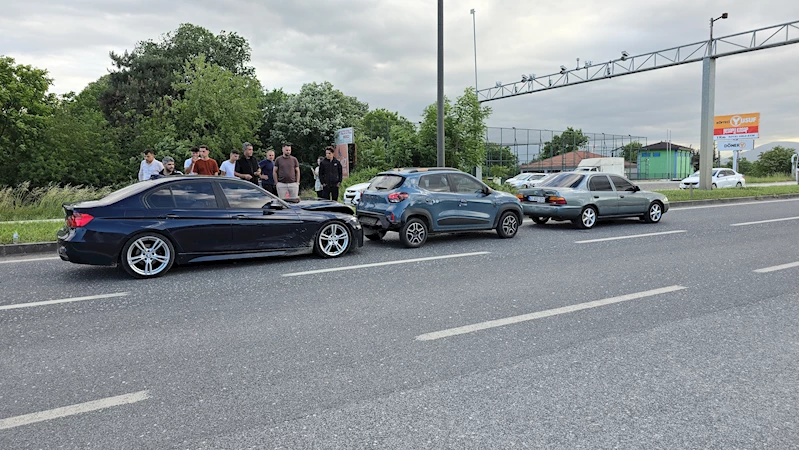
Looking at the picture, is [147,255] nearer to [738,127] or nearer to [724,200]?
[724,200]

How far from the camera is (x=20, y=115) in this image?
29672 millimetres

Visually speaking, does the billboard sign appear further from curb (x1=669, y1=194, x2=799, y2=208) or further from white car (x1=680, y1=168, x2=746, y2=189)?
curb (x1=669, y1=194, x2=799, y2=208)

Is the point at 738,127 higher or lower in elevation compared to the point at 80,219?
higher

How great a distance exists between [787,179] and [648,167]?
13767 millimetres

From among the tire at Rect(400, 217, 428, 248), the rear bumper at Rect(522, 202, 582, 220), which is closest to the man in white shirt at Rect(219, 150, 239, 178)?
the tire at Rect(400, 217, 428, 248)

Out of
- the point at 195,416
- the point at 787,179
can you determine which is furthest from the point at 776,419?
the point at 787,179

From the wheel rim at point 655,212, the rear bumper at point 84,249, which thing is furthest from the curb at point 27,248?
the wheel rim at point 655,212

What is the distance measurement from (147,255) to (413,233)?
4.74 meters

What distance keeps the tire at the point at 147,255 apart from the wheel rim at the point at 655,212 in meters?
12.1

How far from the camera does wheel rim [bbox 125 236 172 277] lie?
7.21m

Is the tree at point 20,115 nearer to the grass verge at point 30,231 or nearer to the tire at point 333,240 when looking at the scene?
the grass verge at point 30,231

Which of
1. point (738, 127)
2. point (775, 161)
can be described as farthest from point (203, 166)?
point (775, 161)

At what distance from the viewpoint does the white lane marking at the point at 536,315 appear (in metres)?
4.71

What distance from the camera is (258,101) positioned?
35594 millimetres
